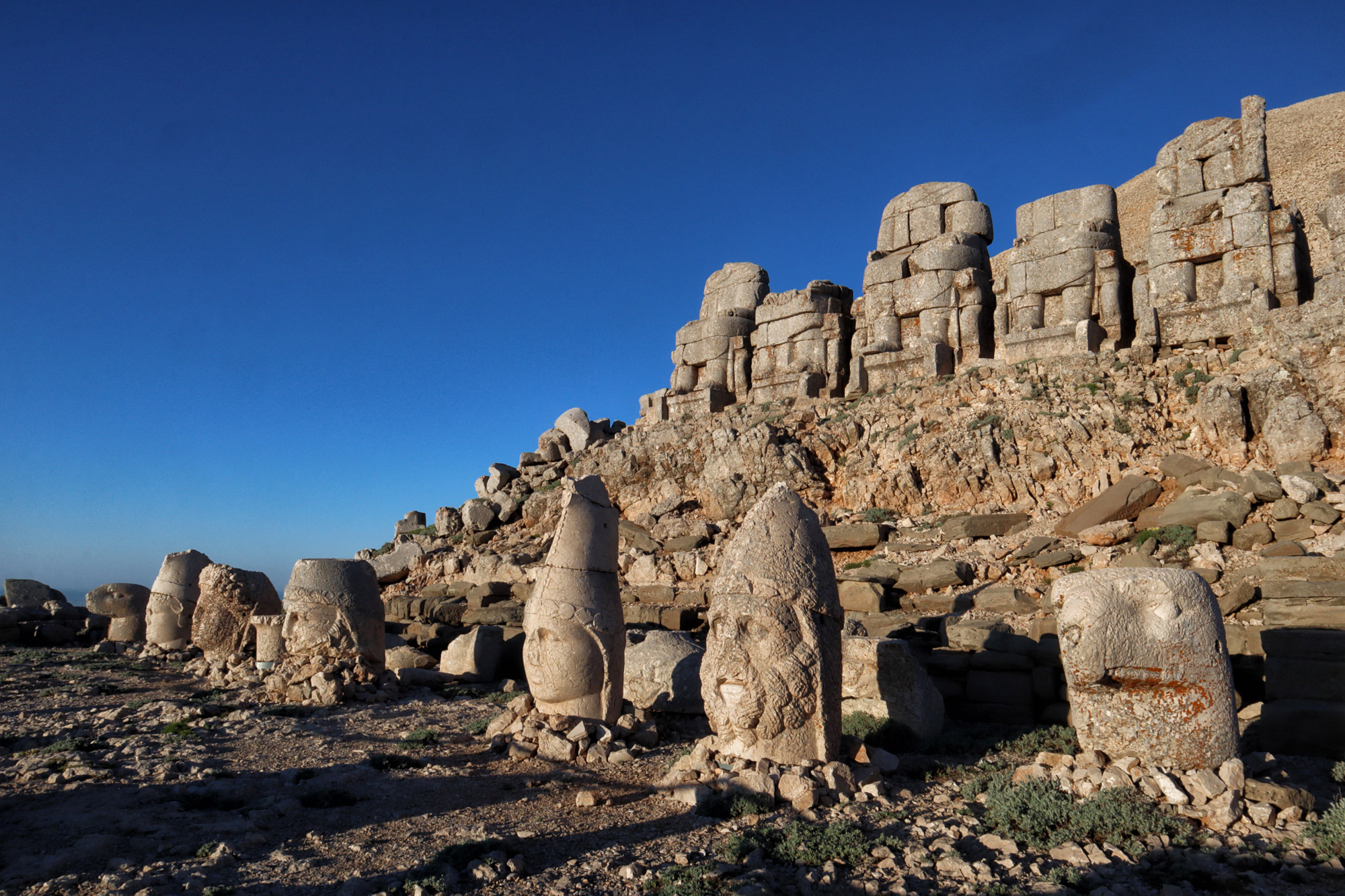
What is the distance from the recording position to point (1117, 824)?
457cm

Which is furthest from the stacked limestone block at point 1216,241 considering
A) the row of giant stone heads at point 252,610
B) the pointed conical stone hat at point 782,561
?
the row of giant stone heads at point 252,610

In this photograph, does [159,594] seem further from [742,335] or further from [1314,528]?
[1314,528]

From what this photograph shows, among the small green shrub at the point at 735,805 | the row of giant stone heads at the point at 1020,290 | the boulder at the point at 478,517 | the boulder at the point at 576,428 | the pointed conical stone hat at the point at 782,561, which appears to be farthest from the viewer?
the boulder at the point at 576,428

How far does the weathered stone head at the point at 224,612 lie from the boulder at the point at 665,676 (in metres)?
6.65

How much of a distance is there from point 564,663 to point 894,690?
2.96 metres

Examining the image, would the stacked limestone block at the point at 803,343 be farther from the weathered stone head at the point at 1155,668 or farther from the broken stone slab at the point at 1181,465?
the weathered stone head at the point at 1155,668

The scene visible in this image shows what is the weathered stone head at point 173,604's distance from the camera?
13.4 m

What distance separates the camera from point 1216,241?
1448 centimetres

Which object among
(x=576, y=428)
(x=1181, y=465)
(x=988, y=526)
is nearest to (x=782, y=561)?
(x=988, y=526)

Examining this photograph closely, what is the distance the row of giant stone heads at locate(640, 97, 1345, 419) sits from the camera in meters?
14.2

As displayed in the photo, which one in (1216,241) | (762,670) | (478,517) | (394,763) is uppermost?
(1216,241)

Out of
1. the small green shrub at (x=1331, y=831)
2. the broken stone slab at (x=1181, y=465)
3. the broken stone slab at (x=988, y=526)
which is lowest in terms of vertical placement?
the small green shrub at (x=1331, y=831)

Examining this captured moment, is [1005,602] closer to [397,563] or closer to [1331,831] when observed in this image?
[1331,831]

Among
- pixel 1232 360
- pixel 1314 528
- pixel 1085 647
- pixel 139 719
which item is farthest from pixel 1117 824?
pixel 1232 360
